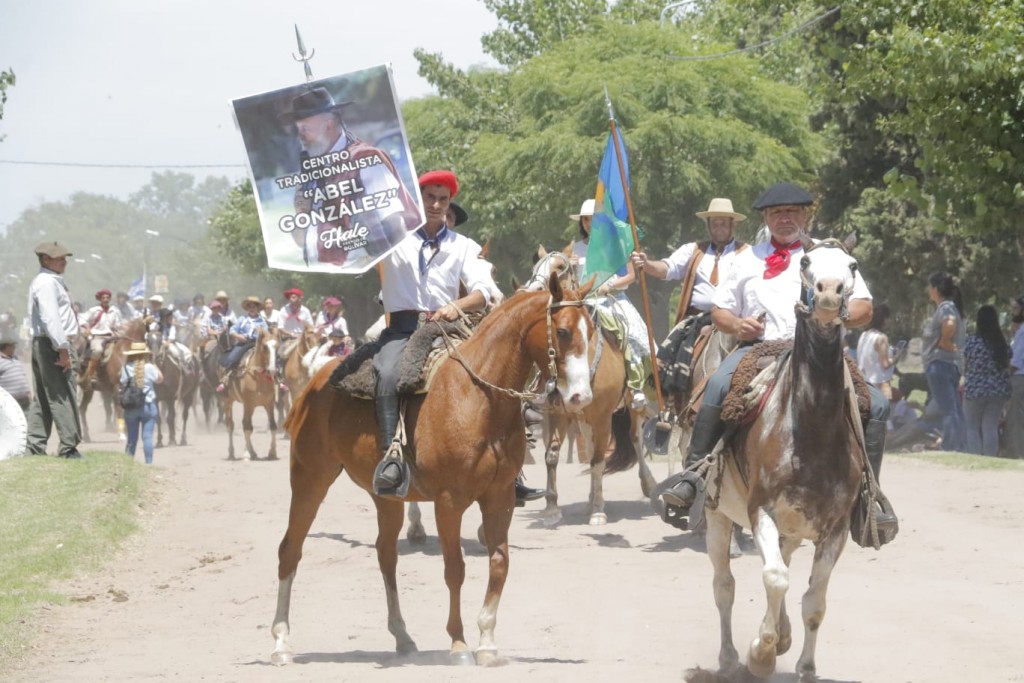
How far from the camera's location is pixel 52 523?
561 inches

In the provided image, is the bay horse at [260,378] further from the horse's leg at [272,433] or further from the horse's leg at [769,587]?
the horse's leg at [769,587]

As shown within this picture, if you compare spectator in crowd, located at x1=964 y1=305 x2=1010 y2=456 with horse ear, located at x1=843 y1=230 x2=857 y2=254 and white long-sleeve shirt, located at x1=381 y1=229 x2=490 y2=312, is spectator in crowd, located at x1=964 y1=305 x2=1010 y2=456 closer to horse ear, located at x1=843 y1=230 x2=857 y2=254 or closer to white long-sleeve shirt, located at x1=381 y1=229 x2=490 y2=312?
white long-sleeve shirt, located at x1=381 y1=229 x2=490 y2=312

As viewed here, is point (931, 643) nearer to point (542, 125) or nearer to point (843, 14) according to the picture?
point (843, 14)

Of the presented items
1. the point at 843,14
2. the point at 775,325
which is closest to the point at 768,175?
the point at 843,14

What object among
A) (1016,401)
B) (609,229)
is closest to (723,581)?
(609,229)

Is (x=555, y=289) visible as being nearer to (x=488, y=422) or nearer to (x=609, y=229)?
(x=488, y=422)

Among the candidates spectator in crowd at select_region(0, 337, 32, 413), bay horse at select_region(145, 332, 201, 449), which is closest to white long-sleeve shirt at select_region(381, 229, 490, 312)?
spectator in crowd at select_region(0, 337, 32, 413)

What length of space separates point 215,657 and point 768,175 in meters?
22.4

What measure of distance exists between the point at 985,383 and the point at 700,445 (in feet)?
36.7

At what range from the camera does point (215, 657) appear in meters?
9.82

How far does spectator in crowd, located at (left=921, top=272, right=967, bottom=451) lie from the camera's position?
1950 cm

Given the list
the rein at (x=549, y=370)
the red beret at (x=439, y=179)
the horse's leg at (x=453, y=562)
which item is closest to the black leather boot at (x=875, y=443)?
the rein at (x=549, y=370)

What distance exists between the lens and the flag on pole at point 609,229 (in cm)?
1141

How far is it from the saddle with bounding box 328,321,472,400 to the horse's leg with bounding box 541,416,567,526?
5.15 metres
